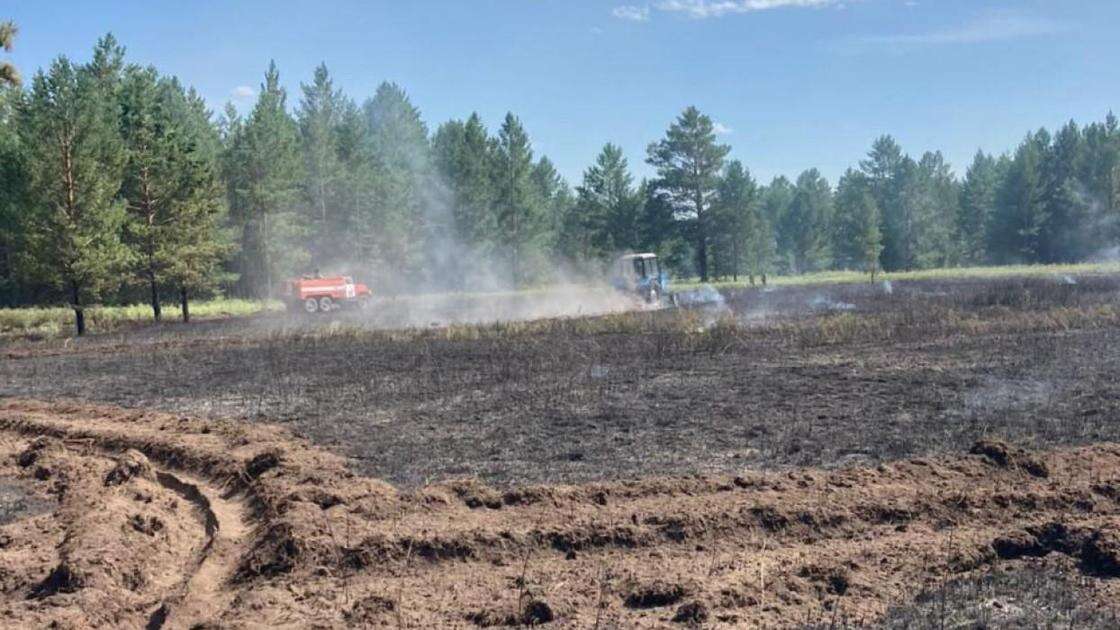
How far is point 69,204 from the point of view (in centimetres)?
3256

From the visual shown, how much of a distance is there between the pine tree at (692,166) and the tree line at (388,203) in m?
0.18

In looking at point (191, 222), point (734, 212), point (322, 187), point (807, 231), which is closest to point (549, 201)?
point (734, 212)

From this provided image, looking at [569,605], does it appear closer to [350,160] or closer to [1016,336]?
[1016,336]

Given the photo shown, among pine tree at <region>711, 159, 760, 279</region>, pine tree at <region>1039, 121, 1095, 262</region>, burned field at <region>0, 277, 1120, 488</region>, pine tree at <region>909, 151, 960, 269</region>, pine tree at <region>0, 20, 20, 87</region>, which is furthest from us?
pine tree at <region>909, 151, 960, 269</region>

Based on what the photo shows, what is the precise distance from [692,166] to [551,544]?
72.3 m

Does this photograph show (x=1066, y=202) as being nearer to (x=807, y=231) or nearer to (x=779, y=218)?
(x=807, y=231)

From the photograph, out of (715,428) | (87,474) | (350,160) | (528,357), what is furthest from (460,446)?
(350,160)

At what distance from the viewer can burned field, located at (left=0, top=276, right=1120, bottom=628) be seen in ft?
20.4

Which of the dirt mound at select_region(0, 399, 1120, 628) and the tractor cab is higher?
the tractor cab

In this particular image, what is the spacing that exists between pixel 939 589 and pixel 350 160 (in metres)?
61.5

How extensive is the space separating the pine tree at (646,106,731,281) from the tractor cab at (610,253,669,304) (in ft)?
122

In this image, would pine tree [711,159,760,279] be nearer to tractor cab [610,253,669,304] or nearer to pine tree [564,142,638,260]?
pine tree [564,142,638,260]

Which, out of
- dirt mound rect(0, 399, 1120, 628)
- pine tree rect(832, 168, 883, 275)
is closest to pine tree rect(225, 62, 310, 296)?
dirt mound rect(0, 399, 1120, 628)

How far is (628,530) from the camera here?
24.3 ft
